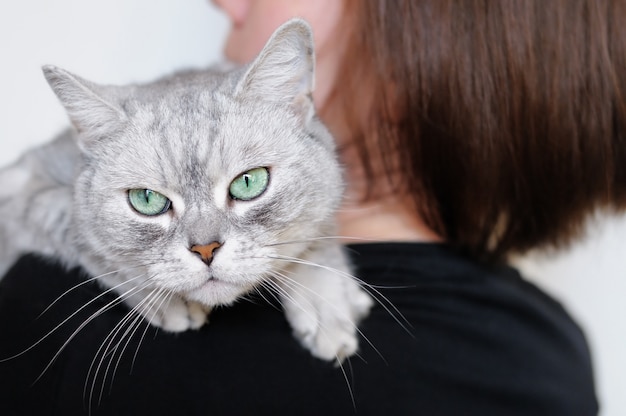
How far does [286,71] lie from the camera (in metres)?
0.90

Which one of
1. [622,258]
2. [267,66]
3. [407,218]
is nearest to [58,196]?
[267,66]

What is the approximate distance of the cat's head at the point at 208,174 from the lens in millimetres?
840

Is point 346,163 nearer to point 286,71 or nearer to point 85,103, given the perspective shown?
point 286,71

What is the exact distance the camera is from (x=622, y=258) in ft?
Result: 5.37

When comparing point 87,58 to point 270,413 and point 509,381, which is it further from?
point 509,381

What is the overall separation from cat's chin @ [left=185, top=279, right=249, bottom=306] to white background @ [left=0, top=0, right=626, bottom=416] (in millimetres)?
972

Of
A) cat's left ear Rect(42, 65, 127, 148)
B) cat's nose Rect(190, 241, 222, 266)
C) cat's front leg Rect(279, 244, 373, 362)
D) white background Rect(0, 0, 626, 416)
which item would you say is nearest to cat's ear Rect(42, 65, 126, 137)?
cat's left ear Rect(42, 65, 127, 148)

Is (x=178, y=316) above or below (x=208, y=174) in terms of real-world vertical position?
below

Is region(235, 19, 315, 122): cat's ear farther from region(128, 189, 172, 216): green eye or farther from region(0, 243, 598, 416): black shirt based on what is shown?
region(0, 243, 598, 416): black shirt

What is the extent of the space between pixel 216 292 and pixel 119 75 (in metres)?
1.09

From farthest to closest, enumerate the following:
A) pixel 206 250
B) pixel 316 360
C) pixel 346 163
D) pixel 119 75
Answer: pixel 119 75 < pixel 346 163 < pixel 316 360 < pixel 206 250

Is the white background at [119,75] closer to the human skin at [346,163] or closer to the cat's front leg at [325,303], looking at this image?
the human skin at [346,163]

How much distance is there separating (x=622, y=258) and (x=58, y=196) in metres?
1.38

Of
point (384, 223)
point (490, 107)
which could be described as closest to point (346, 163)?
point (384, 223)
